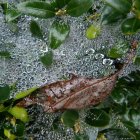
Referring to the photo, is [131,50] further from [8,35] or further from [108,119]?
[8,35]

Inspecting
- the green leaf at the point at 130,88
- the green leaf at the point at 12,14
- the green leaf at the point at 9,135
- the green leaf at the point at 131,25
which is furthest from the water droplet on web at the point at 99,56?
the green leaf at the point at 9,135

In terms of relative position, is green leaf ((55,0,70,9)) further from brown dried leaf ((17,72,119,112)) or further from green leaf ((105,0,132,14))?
brown dried leaf ((17,72,119,112))

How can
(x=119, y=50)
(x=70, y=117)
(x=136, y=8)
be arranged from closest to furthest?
(x=136, y=8) < (x=119, y=50) < (x=70, y=117)

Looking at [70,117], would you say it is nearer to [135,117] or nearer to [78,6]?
[135,117]

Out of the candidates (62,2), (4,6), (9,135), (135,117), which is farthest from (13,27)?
(135,117)

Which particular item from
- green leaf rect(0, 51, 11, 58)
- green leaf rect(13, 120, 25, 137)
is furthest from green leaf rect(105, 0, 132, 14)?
green leaf rect(13, 120, 25, 137)

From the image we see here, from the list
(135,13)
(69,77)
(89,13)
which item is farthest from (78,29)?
(135,13)

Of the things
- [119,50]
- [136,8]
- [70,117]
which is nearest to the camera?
[136,8]
